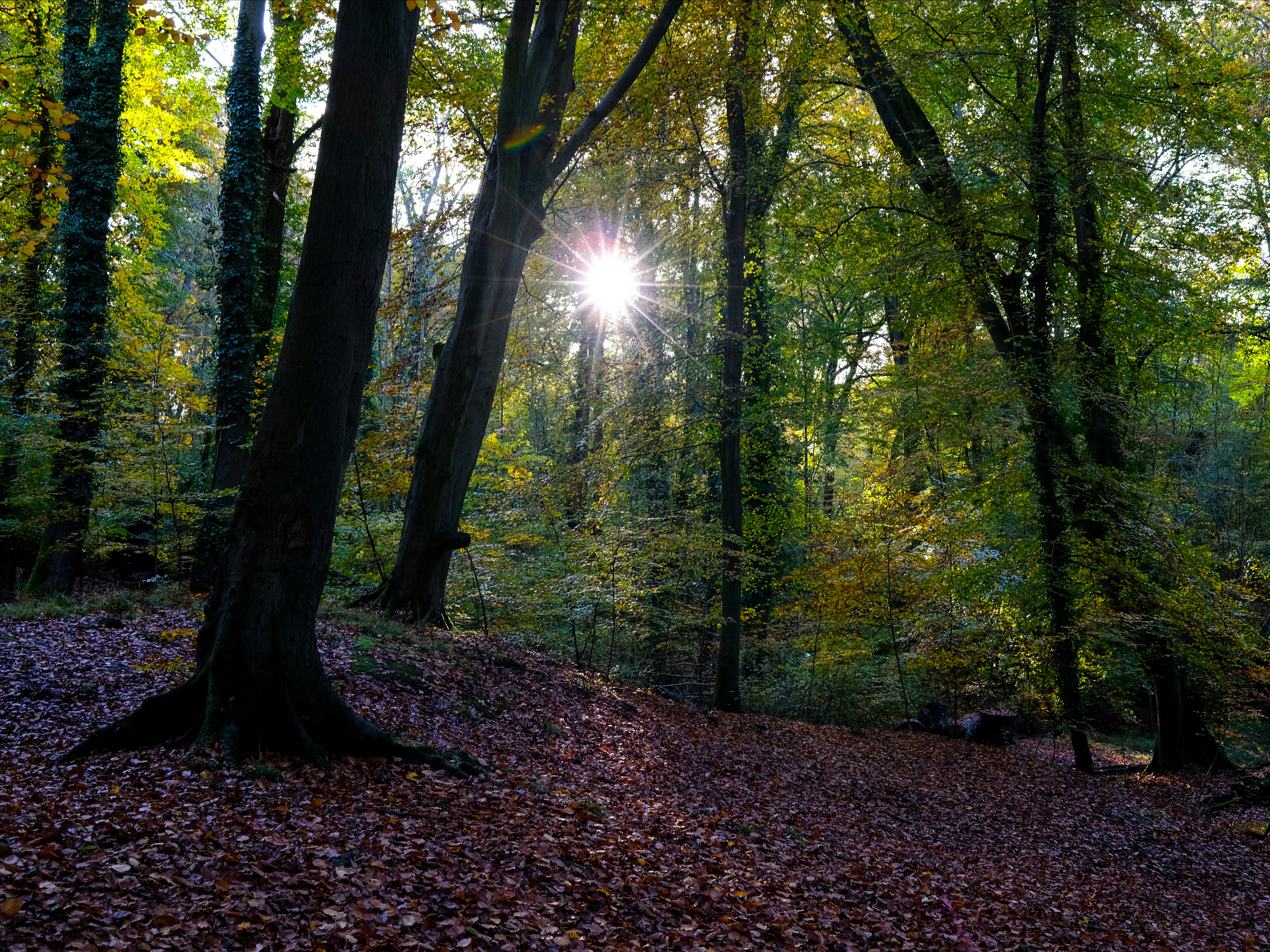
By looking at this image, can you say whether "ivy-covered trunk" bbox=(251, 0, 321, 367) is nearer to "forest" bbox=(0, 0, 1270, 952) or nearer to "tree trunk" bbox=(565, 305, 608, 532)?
"forest" bbox=(0, 0, 1270, 952)

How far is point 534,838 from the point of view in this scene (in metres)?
4.38

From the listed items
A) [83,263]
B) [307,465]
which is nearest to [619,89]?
[307,465]

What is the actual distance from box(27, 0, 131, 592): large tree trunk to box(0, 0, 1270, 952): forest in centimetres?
8

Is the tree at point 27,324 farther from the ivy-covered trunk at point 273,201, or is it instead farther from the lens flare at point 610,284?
the lens flare at point 610,284

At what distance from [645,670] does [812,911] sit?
9207mm

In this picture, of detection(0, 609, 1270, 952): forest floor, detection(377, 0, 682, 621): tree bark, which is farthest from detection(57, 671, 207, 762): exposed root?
detection(377, 0, 682, 621): tree bark

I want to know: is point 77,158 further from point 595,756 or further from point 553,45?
point 595,756

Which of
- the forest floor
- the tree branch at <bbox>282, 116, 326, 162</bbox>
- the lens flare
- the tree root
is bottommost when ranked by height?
the forest floor

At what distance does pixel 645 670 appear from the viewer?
13.6 meters

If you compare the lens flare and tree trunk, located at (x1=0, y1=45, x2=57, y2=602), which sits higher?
the lens flare

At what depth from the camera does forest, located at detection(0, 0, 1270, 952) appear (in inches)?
173

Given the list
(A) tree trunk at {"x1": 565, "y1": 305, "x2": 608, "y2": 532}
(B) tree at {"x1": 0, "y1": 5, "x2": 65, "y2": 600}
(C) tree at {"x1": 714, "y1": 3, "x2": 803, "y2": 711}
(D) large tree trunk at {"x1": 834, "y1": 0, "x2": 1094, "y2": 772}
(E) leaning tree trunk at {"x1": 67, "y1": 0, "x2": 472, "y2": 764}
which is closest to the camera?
(E) leaning tree trunk at {"x1": 67, "y1": 0, "x2": 472, "y2": 764}

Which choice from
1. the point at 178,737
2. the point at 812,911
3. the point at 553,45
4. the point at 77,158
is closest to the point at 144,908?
the point at 178,737

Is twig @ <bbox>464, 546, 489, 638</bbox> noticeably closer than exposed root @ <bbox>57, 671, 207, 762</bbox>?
No
